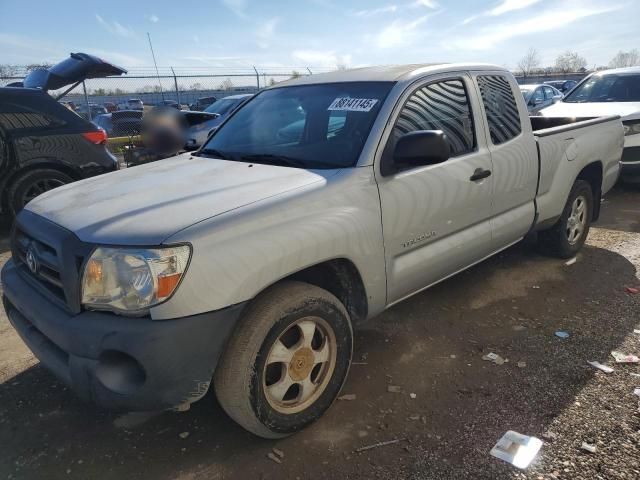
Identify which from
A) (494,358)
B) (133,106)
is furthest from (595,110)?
(133,106)

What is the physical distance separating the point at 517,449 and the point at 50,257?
238cm

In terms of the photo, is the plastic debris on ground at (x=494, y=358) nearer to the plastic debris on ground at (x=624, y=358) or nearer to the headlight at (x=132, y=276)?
the plastic debris on ground at (x=624, y=358)

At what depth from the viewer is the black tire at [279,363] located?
2123mm

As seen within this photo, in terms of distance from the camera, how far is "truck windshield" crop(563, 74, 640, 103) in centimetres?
768

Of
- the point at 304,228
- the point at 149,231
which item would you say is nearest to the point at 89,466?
the point at 149,231

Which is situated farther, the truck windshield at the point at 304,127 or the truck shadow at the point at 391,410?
the truck windshield at the point at 304,127

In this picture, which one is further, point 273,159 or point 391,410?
point 273,159

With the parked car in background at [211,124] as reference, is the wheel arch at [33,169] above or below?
below

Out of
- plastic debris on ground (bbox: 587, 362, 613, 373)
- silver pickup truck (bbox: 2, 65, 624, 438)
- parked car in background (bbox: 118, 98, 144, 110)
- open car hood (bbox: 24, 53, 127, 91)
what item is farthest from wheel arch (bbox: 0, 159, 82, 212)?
parked car in background (bbox: 118, 98, 144, 110)

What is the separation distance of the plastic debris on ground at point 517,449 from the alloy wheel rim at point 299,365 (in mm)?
894

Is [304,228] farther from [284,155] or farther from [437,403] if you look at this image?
[437,403]

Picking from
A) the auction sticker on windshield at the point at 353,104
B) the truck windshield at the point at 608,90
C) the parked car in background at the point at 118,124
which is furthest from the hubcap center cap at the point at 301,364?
the parked car in background at the point at 118,124

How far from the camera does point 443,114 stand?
125 inches

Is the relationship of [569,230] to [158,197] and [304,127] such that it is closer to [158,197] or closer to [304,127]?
[304,127]
